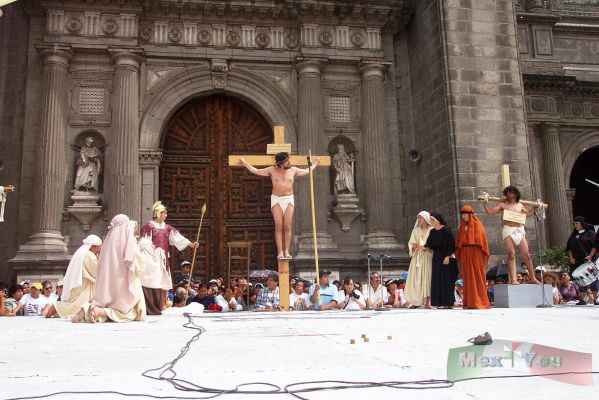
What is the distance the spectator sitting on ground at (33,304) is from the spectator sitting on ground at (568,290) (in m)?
10.8

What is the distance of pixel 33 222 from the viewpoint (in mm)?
14625

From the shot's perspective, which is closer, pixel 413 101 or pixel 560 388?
pixel 560 388

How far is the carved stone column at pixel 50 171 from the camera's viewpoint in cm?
1409

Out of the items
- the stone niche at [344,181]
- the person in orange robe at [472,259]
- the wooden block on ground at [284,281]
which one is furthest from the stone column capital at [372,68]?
the wooden block on ground at [284,281]

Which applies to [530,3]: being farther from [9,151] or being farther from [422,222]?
[9,151]

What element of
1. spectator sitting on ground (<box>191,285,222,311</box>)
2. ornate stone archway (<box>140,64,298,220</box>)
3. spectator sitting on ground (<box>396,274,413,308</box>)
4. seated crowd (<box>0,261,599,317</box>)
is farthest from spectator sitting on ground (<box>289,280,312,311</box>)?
ornate stone archway (<box>140,64,298,220</box>)

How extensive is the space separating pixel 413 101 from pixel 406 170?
2.01m

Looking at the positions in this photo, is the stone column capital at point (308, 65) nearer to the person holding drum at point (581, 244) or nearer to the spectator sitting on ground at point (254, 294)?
the spectator sitting on ground at point (254, 294)

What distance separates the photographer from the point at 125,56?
50.5 feet

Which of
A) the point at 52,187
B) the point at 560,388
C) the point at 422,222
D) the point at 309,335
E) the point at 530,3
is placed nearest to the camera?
the point at 560,388

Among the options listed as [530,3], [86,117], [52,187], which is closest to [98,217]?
[52,187]

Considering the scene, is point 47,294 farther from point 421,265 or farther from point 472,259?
point 472,259

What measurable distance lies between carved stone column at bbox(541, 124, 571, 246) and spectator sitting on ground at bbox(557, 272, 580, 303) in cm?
610

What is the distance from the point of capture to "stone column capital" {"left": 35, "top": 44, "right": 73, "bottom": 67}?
15.1 meters
